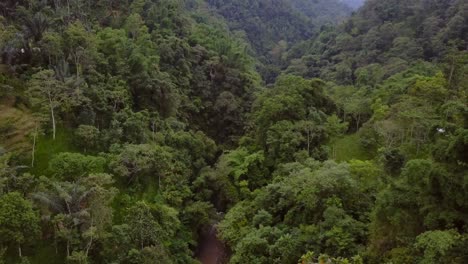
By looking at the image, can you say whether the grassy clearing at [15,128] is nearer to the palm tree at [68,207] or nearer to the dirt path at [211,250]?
the palm tree at [68,207]

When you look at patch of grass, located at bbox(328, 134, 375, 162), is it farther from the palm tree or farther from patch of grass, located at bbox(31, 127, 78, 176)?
patch of grass, located at bbox(31, 127, 78, 176)

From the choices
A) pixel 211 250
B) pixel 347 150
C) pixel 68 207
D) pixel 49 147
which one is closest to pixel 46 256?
pixel 68 207

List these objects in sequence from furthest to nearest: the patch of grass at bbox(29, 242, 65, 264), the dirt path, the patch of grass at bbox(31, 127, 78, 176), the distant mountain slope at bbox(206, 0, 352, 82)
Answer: the distant mountain slope at bbox(206, 0, 352, 82)
the dirt path
the patch of grass at bbox(31, 127, 78, 176)
the patch of grass at bbox(29, 242, 65, 264)

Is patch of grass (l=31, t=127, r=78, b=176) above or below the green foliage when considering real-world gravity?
below

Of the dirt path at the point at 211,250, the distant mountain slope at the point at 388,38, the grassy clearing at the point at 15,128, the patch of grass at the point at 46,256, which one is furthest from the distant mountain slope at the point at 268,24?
the patch of grass at the point at 46,256

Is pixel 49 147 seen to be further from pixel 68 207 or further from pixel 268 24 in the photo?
pixel 268 24

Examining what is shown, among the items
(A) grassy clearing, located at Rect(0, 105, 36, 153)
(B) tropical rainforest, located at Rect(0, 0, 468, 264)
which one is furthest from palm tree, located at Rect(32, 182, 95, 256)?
(A) grassy clearing, located at Rect(0, 105, 36, 153)

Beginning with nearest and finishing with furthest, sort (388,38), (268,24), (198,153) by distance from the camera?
1. (198,153)
2. (388,38)
3. (268,24)
